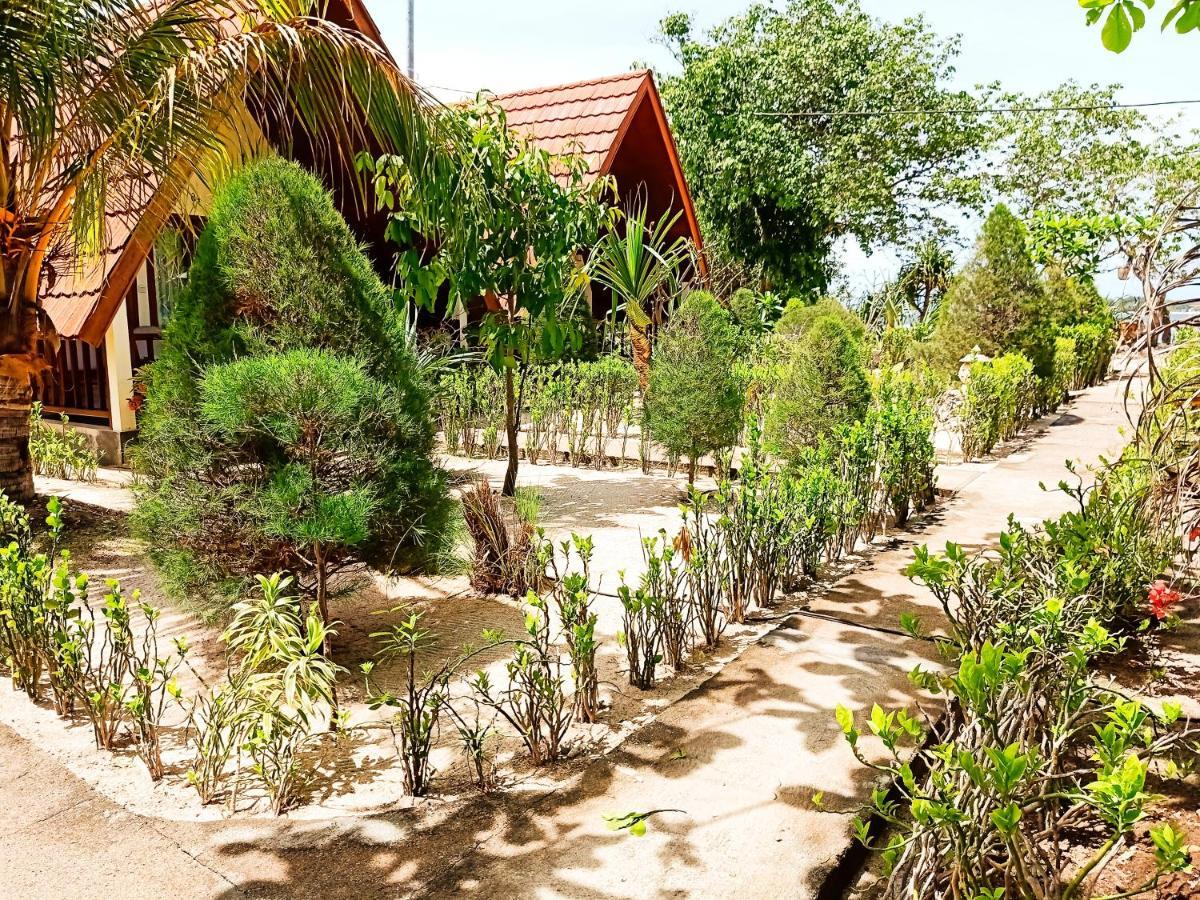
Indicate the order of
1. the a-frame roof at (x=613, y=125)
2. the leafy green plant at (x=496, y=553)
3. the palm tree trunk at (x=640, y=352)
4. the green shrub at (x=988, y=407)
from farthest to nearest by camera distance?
the a-frame roof at (x=613, y=125)
the palm tree trunk at (x=640, y=352)
the green shrub at (x=988, y=407)
the leafy green plant at (x=496, y=553)

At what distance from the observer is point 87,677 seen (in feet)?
11.3

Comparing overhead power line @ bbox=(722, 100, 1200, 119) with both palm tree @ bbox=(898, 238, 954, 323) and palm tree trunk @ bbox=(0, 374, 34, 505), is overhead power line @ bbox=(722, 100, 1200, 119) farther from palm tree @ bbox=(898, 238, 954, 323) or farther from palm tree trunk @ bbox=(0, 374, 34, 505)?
palm tree trunk @ bbox=(0, 374, 34, 505)

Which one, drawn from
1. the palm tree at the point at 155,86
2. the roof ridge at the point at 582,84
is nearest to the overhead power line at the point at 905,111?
the roof ridge at the point at 582,84

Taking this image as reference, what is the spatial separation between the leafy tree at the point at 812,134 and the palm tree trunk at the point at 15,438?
17799mm

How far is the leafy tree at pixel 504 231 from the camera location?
6270 mm

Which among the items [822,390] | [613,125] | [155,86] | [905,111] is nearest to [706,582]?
[822,390]

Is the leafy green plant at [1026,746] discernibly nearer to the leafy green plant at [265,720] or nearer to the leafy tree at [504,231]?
the leafy green plant at [265,720]

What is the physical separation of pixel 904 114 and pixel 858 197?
8.97 feet

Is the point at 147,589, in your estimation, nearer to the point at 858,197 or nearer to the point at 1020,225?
the point at 1020,225

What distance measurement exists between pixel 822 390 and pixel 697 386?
3.41ft

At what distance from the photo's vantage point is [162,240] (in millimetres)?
7121

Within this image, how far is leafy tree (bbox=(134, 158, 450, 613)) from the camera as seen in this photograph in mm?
3674

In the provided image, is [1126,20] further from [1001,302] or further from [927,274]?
[927,274]

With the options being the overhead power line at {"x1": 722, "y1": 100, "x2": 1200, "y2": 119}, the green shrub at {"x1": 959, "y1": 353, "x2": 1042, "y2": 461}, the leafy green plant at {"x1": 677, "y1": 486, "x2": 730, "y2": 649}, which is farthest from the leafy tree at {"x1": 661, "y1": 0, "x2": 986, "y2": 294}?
the leafy green plant at {"x1": 677, "y1": 486, "x2": 730, "y2": 649}
